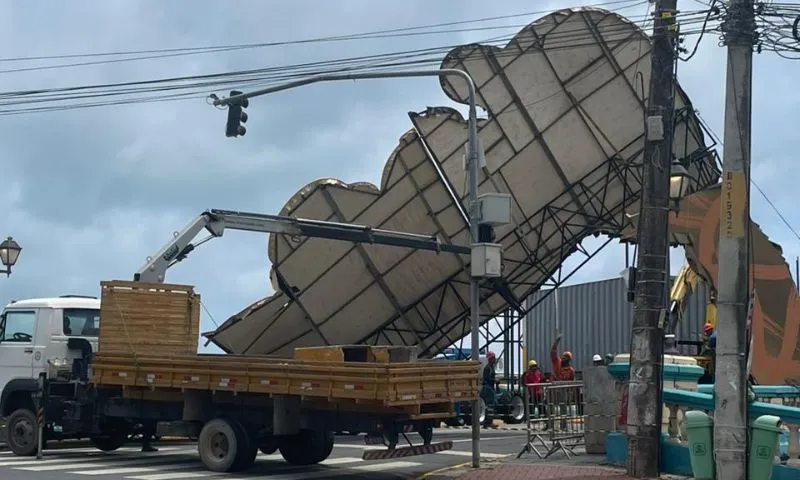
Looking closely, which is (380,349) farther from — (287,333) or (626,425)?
(287,333)

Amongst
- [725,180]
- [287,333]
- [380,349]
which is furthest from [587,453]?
[287,333]

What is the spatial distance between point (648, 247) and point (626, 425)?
2612 mm

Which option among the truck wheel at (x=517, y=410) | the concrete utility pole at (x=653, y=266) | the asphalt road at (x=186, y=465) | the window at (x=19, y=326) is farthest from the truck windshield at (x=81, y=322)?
the truck wheel at (x=517, y=410)

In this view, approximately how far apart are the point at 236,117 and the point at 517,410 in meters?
13.0

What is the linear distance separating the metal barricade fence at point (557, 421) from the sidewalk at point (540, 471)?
491 millimetres

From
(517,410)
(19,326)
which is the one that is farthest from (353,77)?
(517,410)

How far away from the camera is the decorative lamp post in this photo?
24344mm

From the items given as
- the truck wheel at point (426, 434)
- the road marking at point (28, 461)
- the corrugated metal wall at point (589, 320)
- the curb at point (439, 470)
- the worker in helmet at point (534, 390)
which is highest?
the corrugated metal wall at point (589, 320)

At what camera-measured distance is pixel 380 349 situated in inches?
606

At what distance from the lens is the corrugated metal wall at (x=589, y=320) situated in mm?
32000

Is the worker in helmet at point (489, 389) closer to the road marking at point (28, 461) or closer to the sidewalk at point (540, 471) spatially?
the sidewalk at point (540, 471)

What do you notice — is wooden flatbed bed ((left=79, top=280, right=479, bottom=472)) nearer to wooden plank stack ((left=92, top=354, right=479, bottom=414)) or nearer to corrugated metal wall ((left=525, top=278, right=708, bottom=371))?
wooden plank stack ((left=92, top=354, right=479, bottom=414))

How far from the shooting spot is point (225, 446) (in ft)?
51.7

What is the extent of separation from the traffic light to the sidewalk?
7.96 m
